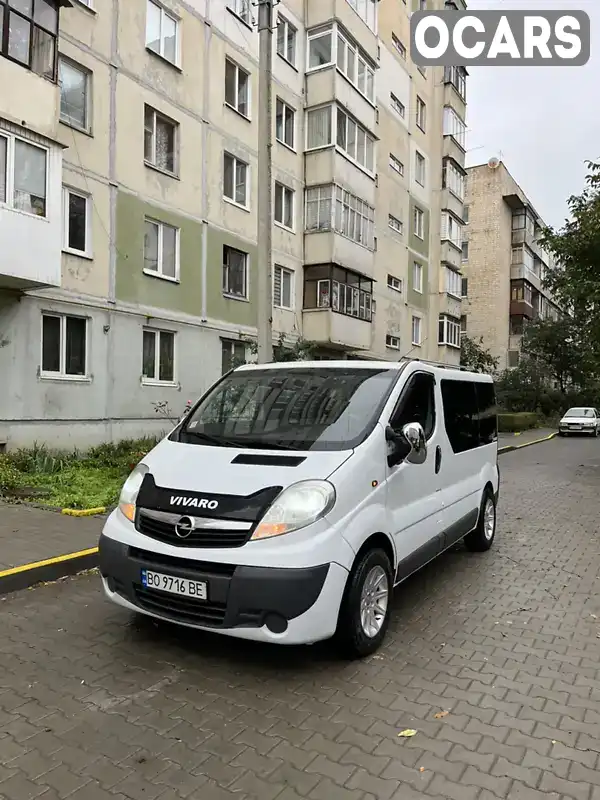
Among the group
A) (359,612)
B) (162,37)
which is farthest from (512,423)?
(359,612)

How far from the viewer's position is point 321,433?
175 inches

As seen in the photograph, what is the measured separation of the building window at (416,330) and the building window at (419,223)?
13.0ft

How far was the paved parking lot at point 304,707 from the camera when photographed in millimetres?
2836

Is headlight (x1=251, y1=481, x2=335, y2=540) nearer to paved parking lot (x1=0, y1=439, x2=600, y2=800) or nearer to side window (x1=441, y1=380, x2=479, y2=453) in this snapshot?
paved parking lot (x1=0, y1=439, x2=600, y2=800)

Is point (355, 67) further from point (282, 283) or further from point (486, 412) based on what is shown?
point (486, 412)

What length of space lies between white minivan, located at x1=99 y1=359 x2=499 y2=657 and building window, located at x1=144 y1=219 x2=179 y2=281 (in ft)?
36.9

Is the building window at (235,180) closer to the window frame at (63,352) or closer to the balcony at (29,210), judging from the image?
the window frame at (63,352)

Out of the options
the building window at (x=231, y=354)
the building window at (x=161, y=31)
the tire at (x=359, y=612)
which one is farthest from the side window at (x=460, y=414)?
the building window at (x=161, y=31)

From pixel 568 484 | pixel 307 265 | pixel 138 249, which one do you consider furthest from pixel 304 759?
pixel 307 265

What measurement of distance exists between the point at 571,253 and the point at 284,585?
15933 millimetres

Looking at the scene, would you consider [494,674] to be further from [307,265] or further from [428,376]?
[307,265]

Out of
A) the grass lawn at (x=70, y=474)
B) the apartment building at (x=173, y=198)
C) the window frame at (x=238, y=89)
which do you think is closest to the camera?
the grass lawn at (x=70, y=474)

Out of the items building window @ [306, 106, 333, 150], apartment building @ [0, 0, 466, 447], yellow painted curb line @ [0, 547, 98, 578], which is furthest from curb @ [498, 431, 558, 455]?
yellow painted curb line @ [0, 547, 98, 578]

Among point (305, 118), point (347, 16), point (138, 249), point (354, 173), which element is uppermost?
point (347, 16)
